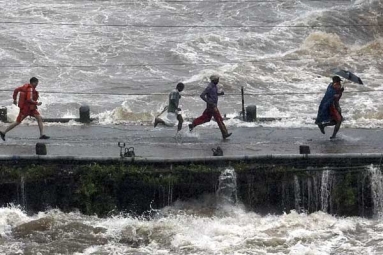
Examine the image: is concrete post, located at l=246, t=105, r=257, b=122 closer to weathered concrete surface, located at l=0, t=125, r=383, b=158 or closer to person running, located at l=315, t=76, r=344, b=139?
weathered concrete surface, located at l=0, t=125, r=383, b=158

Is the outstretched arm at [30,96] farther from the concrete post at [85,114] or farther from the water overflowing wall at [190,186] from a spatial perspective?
the concrete post at [85,114]

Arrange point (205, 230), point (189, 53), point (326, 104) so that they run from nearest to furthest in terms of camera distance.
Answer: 1. point (205, 230)
2. point (326, 104)
3. point (189, 53)

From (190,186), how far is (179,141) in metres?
2.00

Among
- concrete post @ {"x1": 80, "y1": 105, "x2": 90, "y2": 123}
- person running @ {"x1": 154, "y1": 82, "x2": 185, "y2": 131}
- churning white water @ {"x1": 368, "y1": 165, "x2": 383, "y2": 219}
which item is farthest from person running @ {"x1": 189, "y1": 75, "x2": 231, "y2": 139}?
churning white water @ {"x1": 368, "y1": 165, "x2": 383, "y2": 219}

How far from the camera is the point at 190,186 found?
18844 mm

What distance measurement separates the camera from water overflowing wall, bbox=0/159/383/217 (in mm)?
18781

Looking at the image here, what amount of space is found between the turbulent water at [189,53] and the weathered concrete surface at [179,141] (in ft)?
3.37

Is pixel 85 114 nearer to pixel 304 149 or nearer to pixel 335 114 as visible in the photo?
pixel 304 149

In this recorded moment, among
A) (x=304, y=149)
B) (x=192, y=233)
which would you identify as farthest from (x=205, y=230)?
(x=304, y=149)

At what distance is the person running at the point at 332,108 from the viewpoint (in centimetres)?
2017

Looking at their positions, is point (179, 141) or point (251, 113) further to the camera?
point (251, 113)

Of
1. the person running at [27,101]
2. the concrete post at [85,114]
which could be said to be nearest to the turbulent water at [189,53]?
the concrete post at [85,114]

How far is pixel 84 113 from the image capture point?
22344 mm

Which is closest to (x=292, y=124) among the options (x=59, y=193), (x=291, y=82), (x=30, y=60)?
(x=59, y=193)
